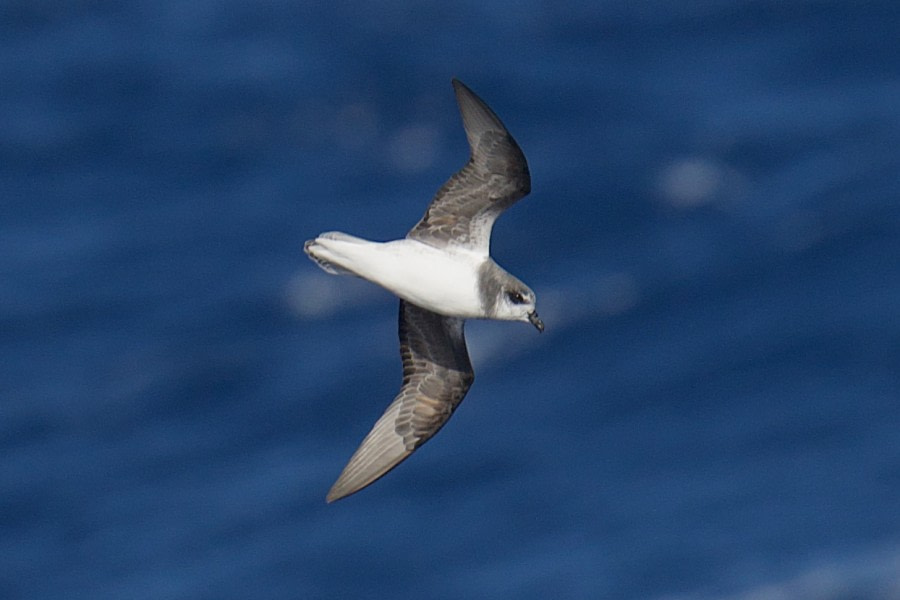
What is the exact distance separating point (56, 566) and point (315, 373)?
370 inches

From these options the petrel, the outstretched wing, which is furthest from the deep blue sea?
the petrel

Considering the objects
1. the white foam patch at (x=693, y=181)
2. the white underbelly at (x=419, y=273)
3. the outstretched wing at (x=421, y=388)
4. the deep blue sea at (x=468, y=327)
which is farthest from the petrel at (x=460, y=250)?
the white foam patch at (x=693, y=181)

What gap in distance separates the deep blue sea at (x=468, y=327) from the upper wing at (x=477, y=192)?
32883mm

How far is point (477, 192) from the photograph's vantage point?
51.3 ft

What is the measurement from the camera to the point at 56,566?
5200 centimetres

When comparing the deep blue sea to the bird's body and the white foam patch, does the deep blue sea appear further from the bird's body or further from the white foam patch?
the bird's body

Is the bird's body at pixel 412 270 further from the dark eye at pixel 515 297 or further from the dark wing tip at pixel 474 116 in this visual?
the dark wing tip at pixel 474 116

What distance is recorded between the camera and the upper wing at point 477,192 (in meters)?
15.5

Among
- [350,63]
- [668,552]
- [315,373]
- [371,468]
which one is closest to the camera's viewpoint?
[371,468]

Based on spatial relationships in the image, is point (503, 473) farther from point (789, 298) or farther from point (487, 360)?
point (789, 298)

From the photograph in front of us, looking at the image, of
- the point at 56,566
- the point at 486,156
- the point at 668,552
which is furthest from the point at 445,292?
the point at 56,566

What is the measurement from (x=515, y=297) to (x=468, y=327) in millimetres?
33954

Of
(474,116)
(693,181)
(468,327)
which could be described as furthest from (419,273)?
(693,181)

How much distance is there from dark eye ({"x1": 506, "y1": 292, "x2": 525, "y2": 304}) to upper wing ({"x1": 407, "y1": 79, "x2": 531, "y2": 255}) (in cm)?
45
